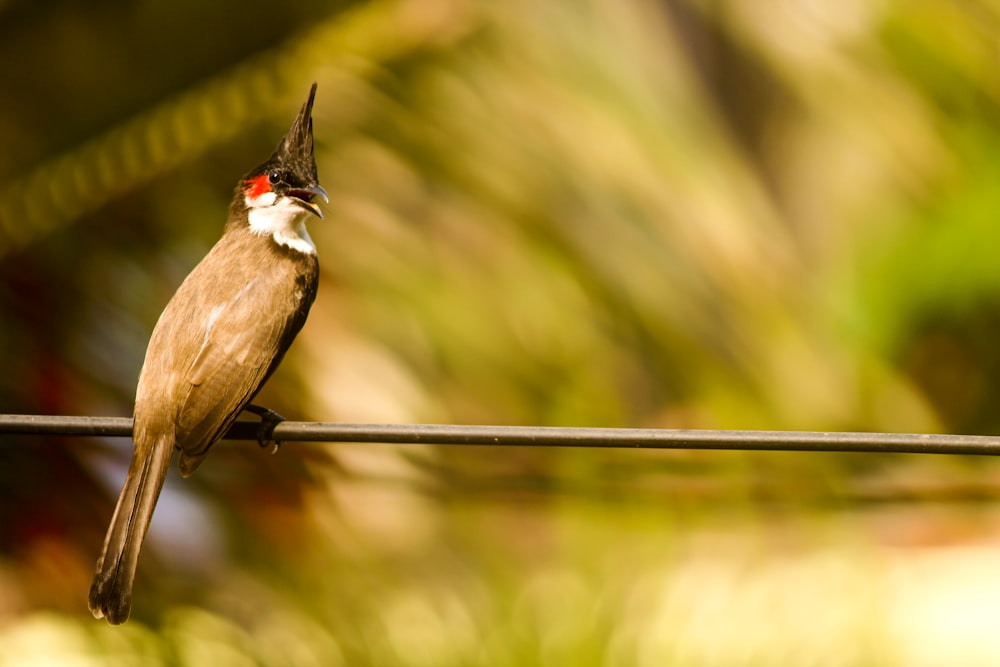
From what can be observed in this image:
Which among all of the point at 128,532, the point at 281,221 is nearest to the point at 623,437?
the point at 128,532

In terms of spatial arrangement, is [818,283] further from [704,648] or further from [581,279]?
[704,648]

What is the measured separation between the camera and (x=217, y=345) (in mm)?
3760

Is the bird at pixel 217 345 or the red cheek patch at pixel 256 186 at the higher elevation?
the red cheek patch at pixel 256 186

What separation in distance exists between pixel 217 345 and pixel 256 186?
92 centimetres

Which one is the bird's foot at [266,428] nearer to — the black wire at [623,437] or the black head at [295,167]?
the black wire at [623,437]

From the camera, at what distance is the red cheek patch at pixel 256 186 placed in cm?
443

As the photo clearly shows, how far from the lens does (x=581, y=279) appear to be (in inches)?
221

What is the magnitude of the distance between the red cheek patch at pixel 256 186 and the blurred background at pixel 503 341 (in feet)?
3.07

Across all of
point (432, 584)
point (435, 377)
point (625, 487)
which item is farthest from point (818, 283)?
point (432, 584)

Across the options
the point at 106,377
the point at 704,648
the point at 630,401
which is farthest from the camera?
the point at 630,401

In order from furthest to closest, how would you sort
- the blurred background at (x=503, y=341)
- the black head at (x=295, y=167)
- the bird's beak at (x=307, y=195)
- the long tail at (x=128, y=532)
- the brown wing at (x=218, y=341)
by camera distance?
the blurred background at (x=503, y=341) → the black head at (x=295, y=167) → the bird's beak at (x=307, y=195) → the brown wing at (x=218, y=341) → the long tail at (x=128, y=532)

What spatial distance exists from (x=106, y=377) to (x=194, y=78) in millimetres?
1397

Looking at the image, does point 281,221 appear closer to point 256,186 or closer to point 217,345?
point 256,186

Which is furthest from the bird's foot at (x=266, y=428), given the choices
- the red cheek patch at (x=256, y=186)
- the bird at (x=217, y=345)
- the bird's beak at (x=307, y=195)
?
the red cheek patch at (x=256, y=186)
